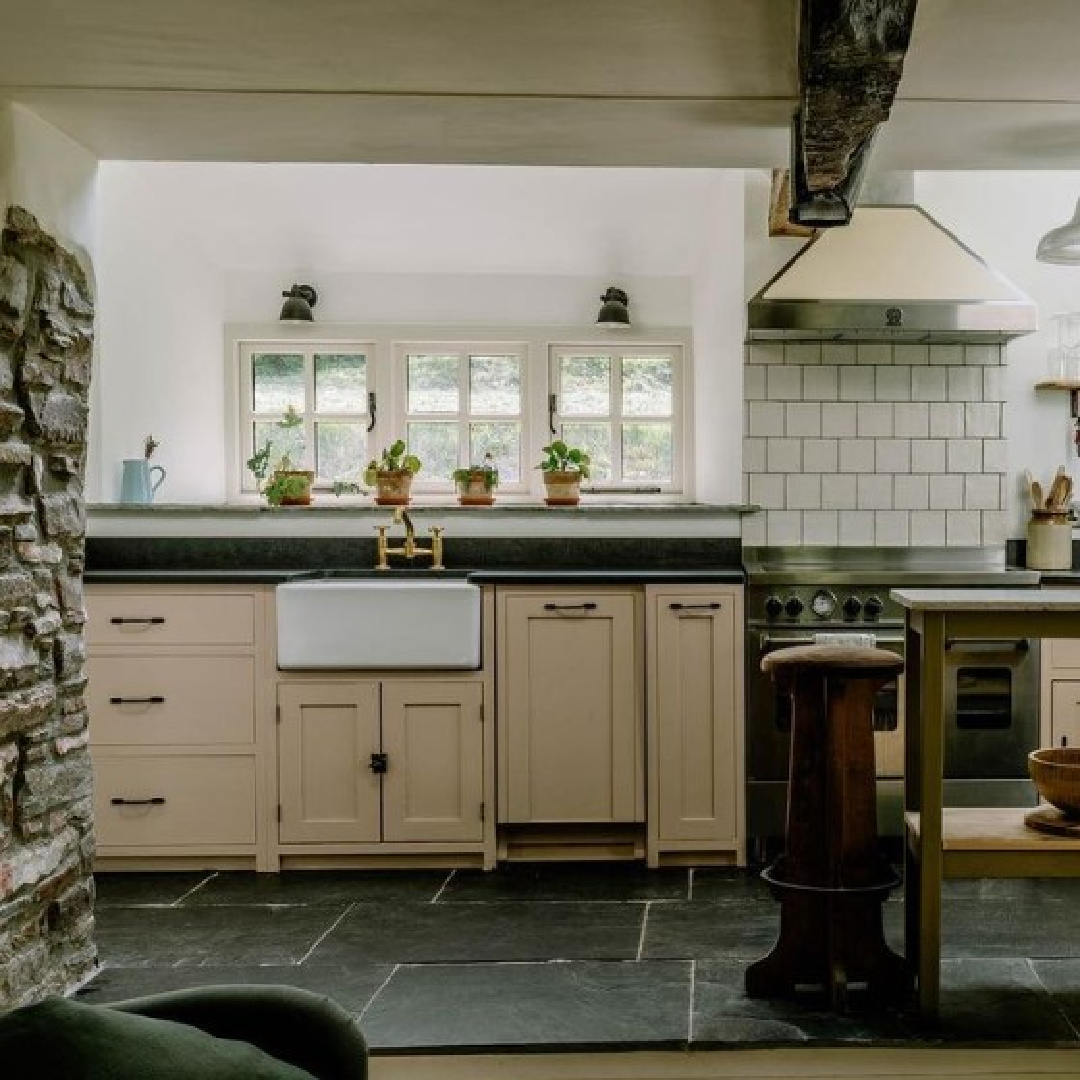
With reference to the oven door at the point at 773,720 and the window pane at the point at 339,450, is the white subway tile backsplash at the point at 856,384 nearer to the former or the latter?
the oven door at the point at 773,720

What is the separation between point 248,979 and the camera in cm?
278

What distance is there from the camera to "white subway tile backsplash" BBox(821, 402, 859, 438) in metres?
4.45

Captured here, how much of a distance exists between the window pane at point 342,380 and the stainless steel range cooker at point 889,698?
2.64 m

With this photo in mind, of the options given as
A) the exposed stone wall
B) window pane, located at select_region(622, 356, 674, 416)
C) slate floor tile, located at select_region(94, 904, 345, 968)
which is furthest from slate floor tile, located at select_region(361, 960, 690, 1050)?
window pane, located at select_region(622, 356, 674, 416)

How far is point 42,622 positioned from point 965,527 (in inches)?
138

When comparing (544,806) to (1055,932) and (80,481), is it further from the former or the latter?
(80,481)

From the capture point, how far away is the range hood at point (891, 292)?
395cm

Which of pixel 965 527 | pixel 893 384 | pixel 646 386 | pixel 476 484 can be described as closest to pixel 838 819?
pixel 965 527

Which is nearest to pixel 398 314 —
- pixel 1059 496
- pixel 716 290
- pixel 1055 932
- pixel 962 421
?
pixel 716 290

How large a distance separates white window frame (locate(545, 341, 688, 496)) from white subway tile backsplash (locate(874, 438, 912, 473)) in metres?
1.28

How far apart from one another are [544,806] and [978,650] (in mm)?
1611

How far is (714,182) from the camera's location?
488cm

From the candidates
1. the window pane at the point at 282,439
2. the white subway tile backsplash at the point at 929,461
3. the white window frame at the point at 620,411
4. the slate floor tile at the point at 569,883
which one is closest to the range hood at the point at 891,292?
the white subway tile backsplash at the point at 929,461

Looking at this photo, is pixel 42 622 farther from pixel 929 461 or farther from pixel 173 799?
pixel 929 461
